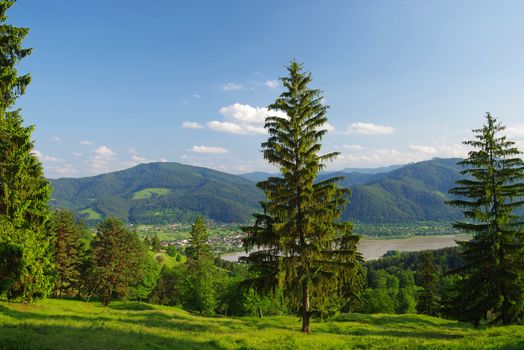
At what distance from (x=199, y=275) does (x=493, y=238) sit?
162 feet

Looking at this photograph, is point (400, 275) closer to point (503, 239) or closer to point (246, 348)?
point (503, 239)

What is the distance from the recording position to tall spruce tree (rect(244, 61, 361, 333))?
20953mm

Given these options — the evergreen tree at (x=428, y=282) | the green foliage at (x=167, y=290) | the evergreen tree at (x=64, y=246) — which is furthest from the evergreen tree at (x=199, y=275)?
the evergreen tree at (x=428, y=282)

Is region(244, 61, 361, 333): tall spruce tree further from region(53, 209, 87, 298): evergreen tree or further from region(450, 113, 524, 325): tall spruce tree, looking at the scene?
region(53, 209, 87, 298): evergreen tree

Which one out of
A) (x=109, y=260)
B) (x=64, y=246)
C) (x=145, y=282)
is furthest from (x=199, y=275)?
(x=64, y=246)

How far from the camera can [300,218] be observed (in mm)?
21328

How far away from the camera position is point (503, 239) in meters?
24.1

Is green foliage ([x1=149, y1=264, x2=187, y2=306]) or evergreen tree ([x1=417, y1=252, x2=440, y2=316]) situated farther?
green foliage ([x1=149, y1=264, x2=187, y2=306])

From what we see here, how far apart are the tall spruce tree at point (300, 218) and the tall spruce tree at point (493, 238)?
9.90m

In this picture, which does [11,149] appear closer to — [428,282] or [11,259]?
[11,259]

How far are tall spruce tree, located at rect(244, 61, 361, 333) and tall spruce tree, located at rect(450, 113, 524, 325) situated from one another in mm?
9904

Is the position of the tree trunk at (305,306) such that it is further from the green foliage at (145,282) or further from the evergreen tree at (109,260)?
the green foliage at (145,282)

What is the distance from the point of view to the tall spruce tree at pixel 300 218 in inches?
825

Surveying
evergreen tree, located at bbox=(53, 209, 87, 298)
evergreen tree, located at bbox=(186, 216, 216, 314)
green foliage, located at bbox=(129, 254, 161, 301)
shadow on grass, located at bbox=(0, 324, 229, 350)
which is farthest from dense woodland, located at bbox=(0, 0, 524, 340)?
green foliage, located at bbox=(129, 254, 161, 301)
